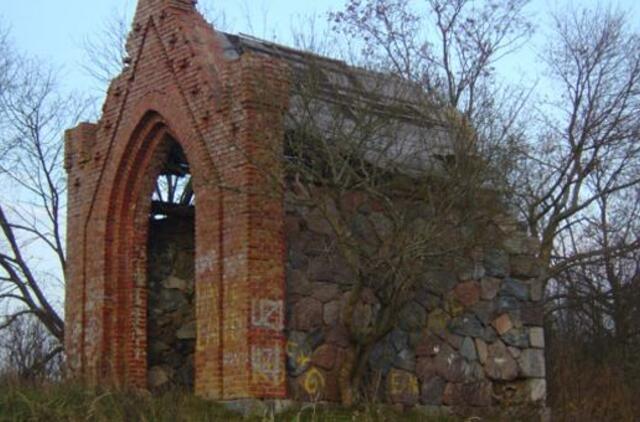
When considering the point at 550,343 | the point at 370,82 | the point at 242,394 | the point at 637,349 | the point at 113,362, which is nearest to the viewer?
the point at 242,394

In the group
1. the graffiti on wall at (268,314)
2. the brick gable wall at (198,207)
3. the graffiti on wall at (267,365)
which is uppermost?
the brick gable wall at (198,207)

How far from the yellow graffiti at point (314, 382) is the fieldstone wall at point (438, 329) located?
0.01 metres

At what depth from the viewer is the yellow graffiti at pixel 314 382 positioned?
15758mm

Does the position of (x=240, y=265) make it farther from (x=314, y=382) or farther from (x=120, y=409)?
(x=120, y=409)

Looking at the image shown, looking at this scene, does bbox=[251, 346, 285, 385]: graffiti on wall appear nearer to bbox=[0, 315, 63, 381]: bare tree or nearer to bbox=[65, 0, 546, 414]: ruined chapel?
bbox=[65, 0, 546, 414]: ruined chapel

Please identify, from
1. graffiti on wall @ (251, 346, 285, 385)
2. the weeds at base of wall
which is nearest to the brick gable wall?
graffiti on wall @ (251, 346, 285, 385)

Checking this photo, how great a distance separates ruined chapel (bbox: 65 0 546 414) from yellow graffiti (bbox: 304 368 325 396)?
0.07 ft

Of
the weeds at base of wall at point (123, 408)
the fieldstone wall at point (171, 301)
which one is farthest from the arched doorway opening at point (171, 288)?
the weeds at base of wall at point (123, 408)

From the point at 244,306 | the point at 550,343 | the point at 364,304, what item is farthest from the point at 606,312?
the point at 244,306

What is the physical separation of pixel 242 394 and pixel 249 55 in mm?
4126

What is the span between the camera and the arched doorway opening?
18266 millimetres

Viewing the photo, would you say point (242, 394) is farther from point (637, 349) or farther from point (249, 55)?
point (637, 349)

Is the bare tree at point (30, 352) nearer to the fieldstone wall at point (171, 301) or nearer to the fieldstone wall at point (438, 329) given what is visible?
the fieldstone wall at point (171, 301)

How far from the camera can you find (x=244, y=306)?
599 inches
